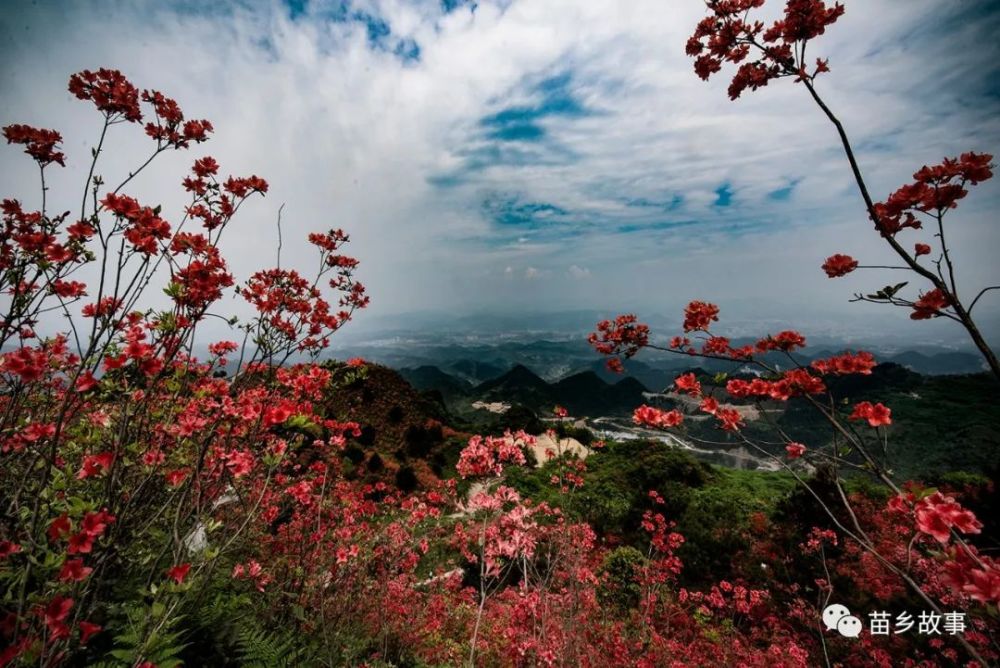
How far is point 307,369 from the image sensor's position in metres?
4.41

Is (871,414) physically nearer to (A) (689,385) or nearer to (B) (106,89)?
(A) (689,385)

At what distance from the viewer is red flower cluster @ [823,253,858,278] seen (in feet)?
9.70

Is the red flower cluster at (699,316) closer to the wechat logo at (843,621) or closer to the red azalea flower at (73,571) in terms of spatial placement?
the wechat logo at (843,621)

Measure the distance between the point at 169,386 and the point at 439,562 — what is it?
8.66 metres

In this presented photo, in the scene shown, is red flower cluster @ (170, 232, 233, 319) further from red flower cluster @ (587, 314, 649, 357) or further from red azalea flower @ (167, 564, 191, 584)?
red flower cluster @ (587, 314, 649, 357)

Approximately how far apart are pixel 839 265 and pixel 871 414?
1.19 m

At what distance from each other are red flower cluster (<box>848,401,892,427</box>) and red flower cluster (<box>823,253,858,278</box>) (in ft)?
3.46

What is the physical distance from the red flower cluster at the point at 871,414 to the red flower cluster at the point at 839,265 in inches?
41.6

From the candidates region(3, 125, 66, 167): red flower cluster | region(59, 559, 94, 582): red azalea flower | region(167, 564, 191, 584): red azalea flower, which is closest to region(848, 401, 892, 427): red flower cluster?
region(167, 564, 191, 584): red azalea flower

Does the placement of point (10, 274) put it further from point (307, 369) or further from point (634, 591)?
point (634, 591)

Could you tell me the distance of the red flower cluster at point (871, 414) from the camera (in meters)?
2.55

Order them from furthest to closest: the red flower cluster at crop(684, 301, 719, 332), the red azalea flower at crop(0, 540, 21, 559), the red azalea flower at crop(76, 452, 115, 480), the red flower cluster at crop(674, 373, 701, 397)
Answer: the red flower cluster at crop(674, 373, 701, 397)
the red flower cluster at crop(684, 301, 719, 332)
the red azalea flower at crop(76, 452, 115, 480)
the red azalea flower at crop(0, 540, 21, 559)

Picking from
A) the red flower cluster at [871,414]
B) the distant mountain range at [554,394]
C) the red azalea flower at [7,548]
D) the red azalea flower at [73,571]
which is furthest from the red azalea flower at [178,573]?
the distant mountain range at [554,394]

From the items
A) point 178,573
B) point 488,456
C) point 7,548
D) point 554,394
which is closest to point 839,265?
point 488,456
